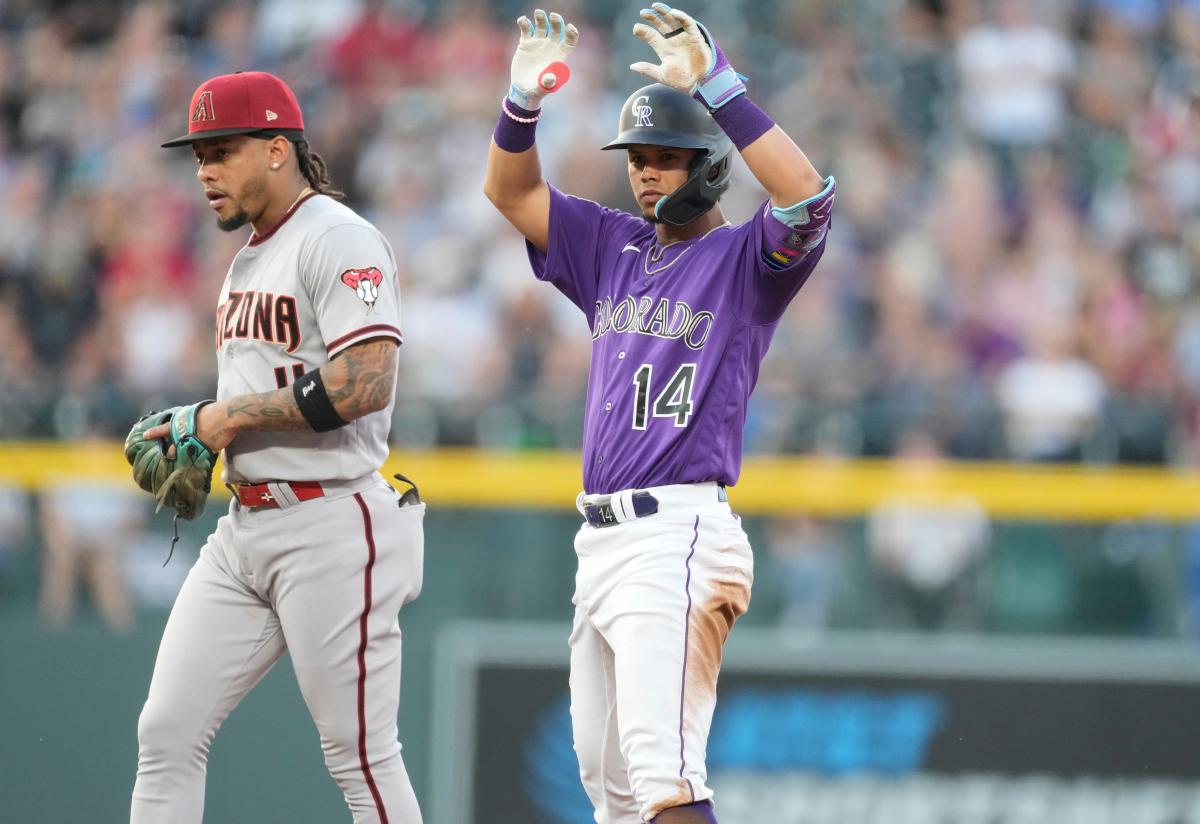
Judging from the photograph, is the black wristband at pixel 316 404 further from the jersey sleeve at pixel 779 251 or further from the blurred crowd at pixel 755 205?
the blurred crowd at pixel 755 205

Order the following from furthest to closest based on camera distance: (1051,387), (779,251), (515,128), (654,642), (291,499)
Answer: (1051,387), (515,128), (291,499), (779,251), (654,642)

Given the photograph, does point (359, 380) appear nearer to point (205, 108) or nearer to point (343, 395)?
point (343, 395)

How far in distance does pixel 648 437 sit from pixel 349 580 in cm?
81

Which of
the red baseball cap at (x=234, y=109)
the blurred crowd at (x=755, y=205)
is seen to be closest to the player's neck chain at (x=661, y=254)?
the red baseball cap at (x=234, y=109)

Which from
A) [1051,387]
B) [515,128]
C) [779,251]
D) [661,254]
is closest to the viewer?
[779,251]

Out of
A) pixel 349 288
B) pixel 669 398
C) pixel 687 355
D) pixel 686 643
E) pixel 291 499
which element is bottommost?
pixel 686 643

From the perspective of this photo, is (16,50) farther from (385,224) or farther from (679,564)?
(679,564)

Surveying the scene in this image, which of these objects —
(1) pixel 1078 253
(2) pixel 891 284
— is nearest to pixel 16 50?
(2) pixel 891 284

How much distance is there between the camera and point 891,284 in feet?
30.6

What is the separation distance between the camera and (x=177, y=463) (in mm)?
4238

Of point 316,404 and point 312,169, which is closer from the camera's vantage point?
point 316,404

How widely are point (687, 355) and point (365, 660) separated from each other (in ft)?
3.55

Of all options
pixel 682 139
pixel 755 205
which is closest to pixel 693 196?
pixel 682 139

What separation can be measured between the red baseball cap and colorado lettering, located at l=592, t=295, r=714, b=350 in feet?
3.18
